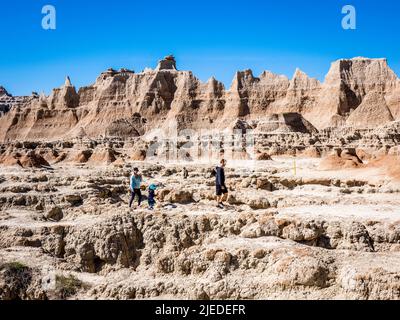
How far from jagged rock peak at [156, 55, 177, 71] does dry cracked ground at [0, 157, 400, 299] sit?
85.4 m

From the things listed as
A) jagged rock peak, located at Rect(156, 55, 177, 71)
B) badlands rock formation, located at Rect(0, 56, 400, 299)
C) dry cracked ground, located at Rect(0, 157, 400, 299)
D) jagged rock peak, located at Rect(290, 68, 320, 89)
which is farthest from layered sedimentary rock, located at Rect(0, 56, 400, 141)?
dry cracked ground, located at Rect(0, 157, 400, 299)

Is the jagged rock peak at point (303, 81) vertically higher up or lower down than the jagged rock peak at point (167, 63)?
lower down

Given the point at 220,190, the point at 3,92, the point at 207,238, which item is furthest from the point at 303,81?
the point at 3,92

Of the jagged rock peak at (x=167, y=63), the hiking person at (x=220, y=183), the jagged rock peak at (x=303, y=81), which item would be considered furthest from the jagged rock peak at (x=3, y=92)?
the hiking person at (x=220, y=183)

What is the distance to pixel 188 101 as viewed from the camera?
87562 mm

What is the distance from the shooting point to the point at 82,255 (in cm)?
1101

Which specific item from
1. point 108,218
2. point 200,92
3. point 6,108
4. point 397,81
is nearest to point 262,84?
point 200,92

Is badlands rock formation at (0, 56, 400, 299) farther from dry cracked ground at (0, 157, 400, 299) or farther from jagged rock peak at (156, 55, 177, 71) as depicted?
jagged rock peak at (156, 55, 177, 71)

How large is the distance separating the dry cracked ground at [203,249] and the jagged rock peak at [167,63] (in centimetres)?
8543

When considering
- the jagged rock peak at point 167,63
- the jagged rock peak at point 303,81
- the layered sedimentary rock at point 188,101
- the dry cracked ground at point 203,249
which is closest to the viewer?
the dry cracked ground at point 203,249

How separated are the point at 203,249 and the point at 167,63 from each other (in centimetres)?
9112

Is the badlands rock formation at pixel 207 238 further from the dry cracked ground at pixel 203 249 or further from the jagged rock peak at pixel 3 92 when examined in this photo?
the jagged rock peak at pixel 3 92

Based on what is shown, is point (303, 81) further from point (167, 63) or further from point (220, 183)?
point (220, 183)

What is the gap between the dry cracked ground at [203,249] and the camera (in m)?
9.05
